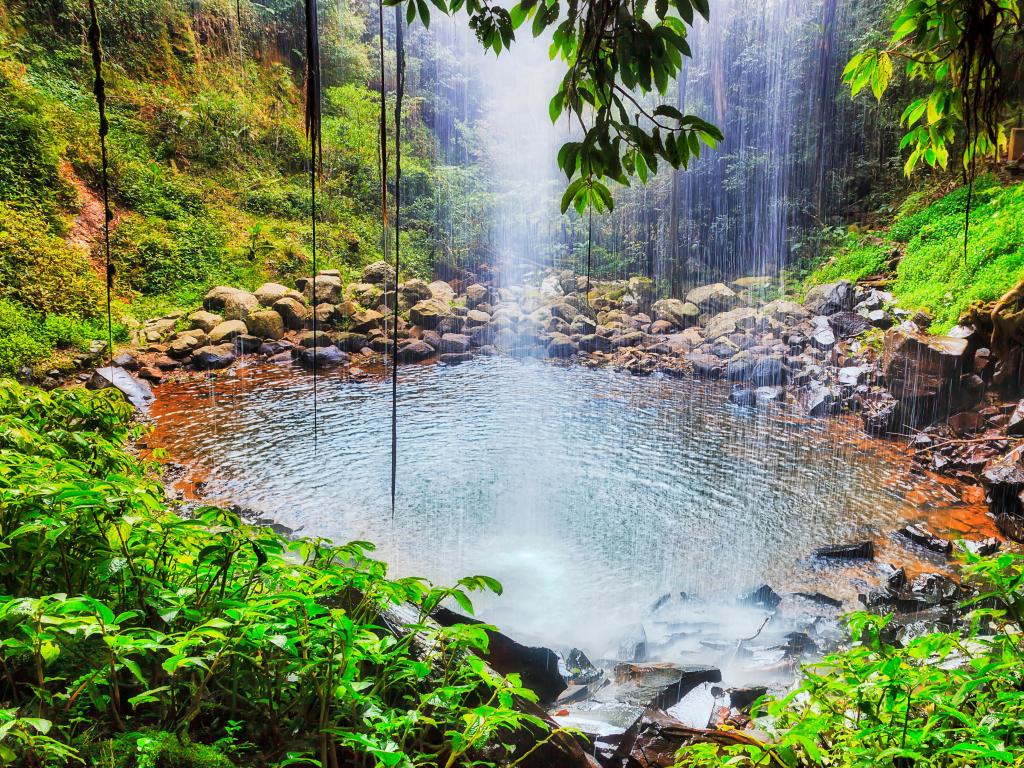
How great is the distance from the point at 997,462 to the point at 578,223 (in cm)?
1538

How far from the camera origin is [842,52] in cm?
1554

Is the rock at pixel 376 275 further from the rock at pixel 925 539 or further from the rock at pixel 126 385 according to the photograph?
the rock at pixel 925 539

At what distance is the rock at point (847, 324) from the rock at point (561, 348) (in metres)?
5.74

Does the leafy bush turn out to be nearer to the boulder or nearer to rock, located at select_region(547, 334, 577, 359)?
the boulder

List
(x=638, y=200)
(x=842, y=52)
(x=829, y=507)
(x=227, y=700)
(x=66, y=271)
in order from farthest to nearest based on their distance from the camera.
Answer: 1. (x=638, y=200)
2. (x=842, y=52)
3. (x=66, y=271)
4. (x=829, y=507)
5. (x=227, y=700)

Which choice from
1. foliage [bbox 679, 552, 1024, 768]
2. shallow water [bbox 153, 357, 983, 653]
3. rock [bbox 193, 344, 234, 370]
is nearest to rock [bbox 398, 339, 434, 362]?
shallow water [bbox 153, 357, 983, 653]

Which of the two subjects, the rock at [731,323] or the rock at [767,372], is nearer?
the rock at [767,372]

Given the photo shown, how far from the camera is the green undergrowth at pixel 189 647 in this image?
101cm

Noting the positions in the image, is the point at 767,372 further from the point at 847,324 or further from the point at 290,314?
the point at 290,314

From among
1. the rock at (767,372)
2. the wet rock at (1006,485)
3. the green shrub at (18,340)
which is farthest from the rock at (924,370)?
the green shrub at (18,340)

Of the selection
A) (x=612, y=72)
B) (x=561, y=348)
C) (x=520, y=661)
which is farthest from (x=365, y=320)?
(x=612, y=72)

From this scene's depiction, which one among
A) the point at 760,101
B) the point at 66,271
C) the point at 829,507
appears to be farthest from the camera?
the point at 760,101

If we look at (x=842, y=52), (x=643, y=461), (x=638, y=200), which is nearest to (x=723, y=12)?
(x=842, y=52)

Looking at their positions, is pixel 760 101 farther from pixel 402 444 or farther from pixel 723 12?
pixel 402 444
